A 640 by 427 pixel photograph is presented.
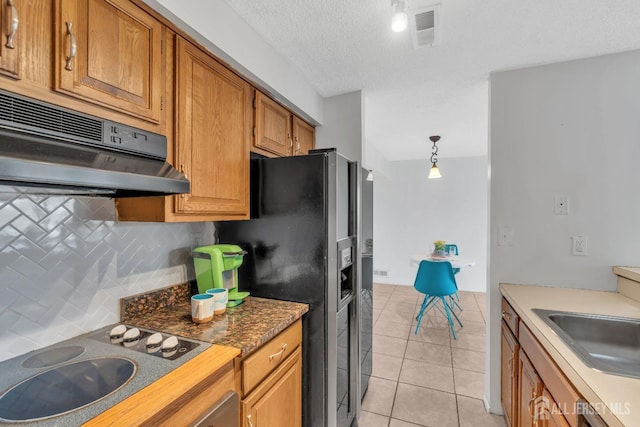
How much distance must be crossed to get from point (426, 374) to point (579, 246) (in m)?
1.51

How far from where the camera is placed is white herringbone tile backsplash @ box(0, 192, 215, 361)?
1.00 meters

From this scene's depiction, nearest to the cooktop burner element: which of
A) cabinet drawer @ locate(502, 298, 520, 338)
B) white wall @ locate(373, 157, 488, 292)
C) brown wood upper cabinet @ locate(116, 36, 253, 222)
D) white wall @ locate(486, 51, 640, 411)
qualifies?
brown wood upper cabinet @ locate(116, 36, 253, 222)

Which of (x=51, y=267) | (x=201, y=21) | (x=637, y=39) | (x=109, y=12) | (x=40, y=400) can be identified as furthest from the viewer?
(x=637, y=39)

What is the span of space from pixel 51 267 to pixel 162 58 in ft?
3.00

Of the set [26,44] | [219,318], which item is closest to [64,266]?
[219,318]

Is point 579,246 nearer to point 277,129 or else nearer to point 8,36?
point 277,129

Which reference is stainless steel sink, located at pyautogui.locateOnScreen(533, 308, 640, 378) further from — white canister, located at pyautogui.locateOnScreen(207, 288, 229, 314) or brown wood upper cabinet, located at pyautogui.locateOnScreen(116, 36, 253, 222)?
brown wood upper cabinet, located at pyautogui.locateOnScreen(116, 36, 253, 222)

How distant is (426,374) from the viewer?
2463mm

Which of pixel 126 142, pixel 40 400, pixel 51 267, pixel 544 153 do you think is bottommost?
pixel 40 400

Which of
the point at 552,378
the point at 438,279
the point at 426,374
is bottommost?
the point at 426,374

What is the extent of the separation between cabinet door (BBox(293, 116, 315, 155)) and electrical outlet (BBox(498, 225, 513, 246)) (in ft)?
5.02

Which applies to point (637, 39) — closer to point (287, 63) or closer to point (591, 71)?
point (591, 71)

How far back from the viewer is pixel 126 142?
102 cm

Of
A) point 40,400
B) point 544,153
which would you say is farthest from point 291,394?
point 544,153
